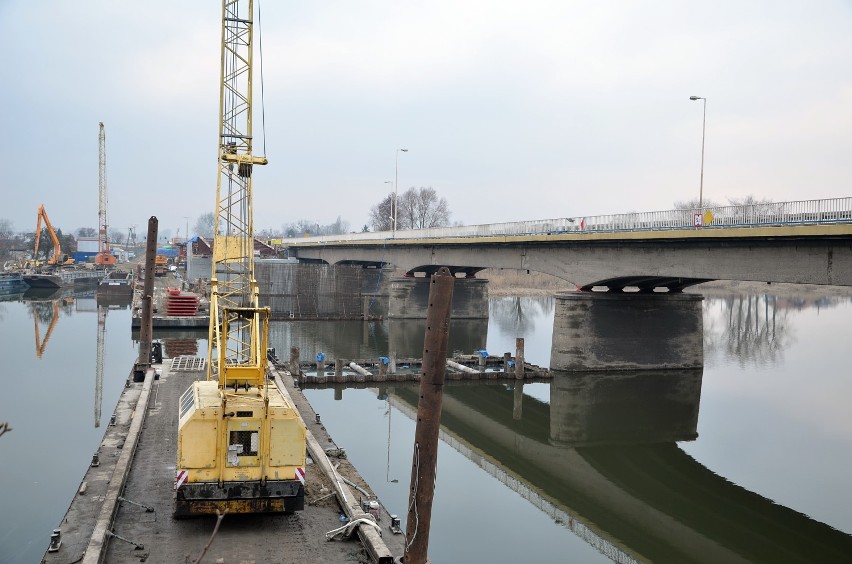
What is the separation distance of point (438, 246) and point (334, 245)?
91.0ft

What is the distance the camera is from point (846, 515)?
21141 millimetres

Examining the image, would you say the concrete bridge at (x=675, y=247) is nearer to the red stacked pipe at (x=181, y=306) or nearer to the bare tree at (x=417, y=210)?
the red stacked pipe at (x=181, y=306)

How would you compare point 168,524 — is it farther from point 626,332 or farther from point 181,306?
point 181,306

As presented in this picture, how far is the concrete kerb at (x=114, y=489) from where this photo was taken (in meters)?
12.7

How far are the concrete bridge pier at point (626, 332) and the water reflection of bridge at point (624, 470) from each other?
1.18 meters

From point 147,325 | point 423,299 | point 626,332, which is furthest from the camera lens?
point 423,299

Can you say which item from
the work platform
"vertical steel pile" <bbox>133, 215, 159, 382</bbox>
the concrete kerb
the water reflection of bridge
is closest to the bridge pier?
the water reflection of bridge

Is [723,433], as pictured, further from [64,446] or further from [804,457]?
[64,446]

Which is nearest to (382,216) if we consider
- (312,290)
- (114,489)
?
(312,290)

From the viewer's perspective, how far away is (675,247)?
116ft

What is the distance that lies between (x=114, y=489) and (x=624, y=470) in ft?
55.6

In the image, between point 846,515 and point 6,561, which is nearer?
point 6,561

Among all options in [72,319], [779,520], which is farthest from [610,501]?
[72,319]

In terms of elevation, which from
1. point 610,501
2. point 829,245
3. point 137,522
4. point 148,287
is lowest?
point 610,501
